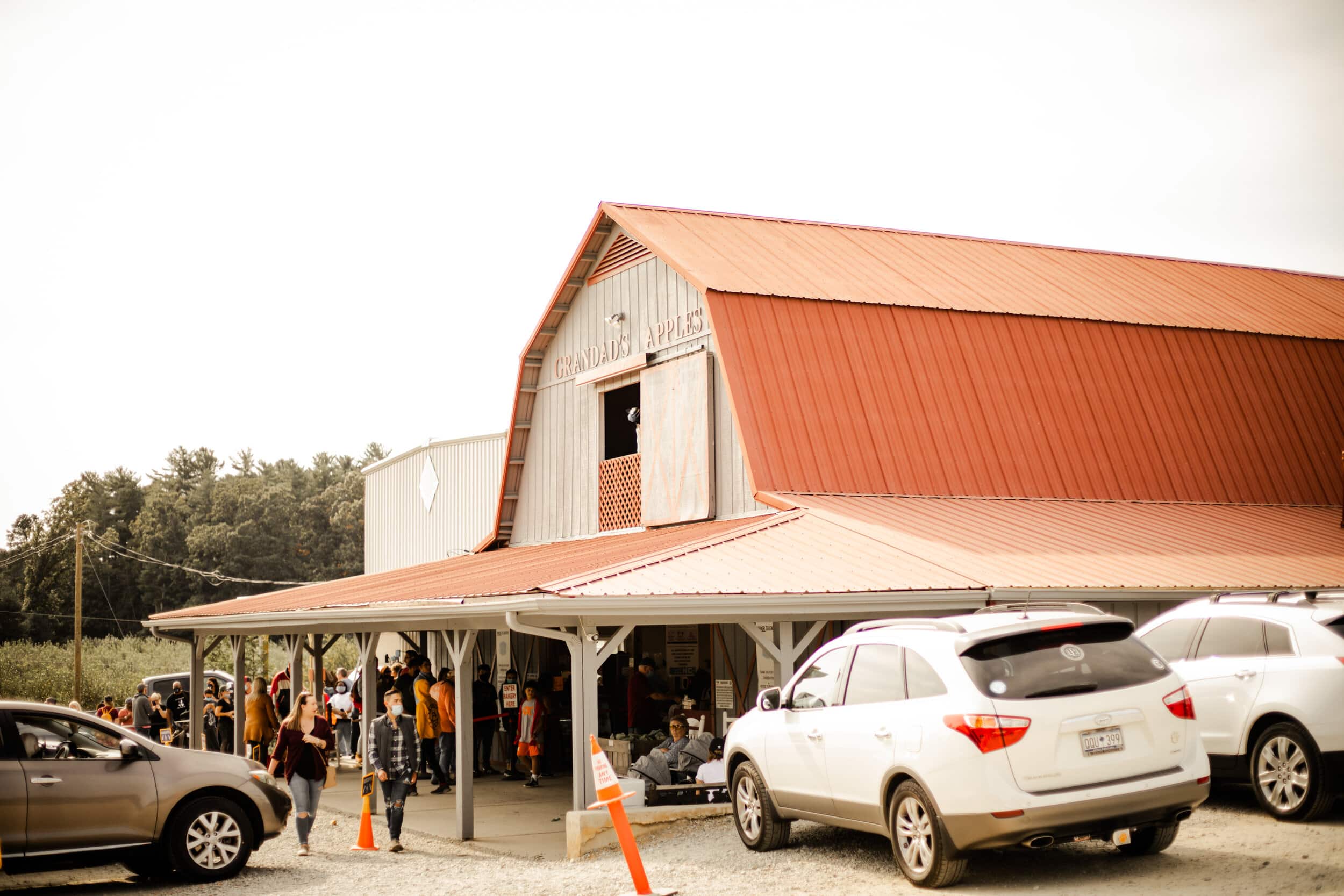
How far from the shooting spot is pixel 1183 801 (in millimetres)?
8445

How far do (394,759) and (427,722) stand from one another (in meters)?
5.10

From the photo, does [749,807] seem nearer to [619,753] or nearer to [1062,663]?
[1062,663]

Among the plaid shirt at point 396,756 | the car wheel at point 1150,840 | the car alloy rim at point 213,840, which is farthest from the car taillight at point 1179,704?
the plaid shirt at point 396,756

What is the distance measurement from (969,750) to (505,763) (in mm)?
15771

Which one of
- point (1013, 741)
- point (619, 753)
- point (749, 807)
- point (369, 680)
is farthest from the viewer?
point (369, 680)

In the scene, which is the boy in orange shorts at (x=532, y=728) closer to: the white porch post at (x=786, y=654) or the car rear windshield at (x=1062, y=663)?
the white porch post at (x=786, y=654)

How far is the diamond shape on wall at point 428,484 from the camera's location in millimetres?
35125

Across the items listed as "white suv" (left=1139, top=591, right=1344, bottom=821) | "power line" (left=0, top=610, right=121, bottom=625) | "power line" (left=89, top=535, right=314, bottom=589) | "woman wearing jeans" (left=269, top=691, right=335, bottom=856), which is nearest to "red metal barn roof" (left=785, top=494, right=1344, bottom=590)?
"white suv" (left=1139, top=591, right=1344, bottom=821)

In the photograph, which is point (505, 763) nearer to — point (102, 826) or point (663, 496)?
point (663, 496)

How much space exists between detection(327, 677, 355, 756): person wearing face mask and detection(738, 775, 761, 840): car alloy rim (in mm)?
14493

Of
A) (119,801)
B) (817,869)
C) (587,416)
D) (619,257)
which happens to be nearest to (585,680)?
(817,869)

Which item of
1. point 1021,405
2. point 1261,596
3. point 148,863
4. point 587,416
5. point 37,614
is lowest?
point 148,863

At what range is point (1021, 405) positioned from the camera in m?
19.0

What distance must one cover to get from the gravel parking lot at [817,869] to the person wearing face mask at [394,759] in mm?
496
